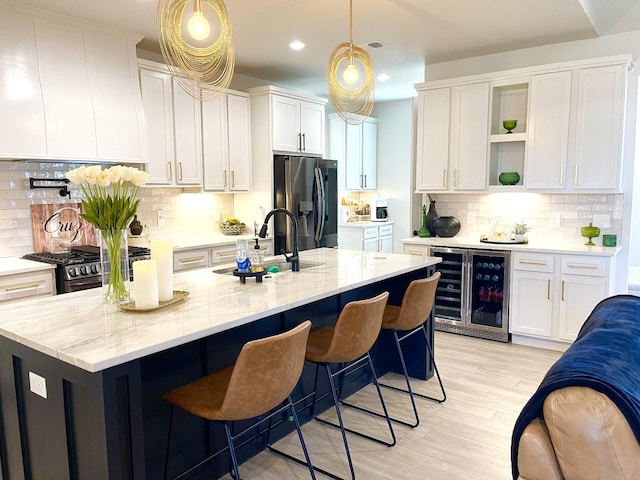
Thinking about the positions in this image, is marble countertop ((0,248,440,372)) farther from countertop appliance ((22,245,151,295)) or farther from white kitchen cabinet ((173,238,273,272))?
white kitchen cabinet ((173,238,273,272))

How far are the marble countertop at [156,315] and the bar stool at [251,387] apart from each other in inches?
7.9

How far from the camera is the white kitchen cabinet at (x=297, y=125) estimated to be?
534 cm

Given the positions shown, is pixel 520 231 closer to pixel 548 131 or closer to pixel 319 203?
pixel 548 131

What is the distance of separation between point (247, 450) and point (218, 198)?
11.3 ft

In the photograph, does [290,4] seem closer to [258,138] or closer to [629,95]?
[258,138]

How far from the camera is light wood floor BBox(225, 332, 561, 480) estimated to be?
97.6 inches

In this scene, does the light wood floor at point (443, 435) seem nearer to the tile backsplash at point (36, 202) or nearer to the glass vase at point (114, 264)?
the glass vase at point (114, 264)

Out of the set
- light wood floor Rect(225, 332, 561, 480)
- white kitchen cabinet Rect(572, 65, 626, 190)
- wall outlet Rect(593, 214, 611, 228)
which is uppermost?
white kitchen cabinet Rect(572, 65, 626, 190)

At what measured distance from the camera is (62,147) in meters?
3.68

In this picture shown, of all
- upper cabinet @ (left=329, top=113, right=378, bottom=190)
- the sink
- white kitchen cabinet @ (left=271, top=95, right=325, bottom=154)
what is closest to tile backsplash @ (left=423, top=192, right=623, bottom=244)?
white kitchen cabinet @ (left=271, top=95, right=325, bottom=154)

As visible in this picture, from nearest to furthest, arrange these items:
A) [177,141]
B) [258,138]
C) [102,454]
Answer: [102,454], [177,141], [258,138]

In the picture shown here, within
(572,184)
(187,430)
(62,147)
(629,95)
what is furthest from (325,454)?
(629,95)

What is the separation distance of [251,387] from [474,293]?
3.36m

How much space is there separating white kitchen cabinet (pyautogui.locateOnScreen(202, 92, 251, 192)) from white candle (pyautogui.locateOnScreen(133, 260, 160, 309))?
3.01 m
